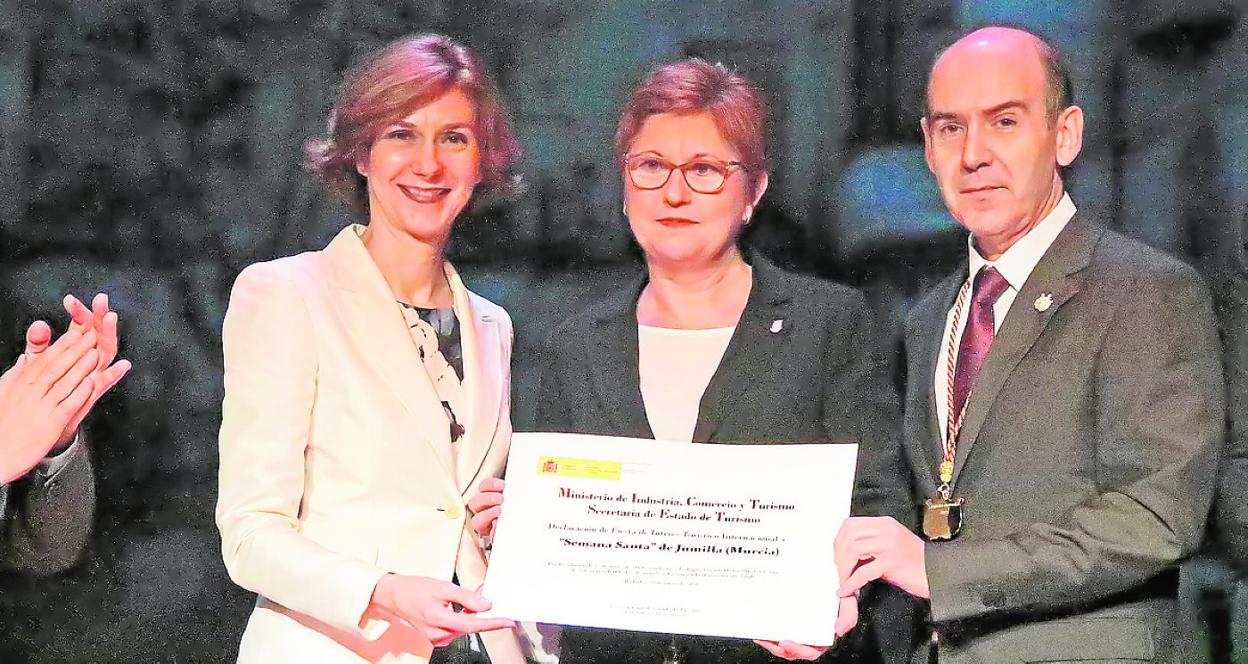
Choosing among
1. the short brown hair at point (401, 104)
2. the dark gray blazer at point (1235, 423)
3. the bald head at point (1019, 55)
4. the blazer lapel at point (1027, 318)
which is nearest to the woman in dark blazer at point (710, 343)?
the blazer lapel at point (1027, 318)

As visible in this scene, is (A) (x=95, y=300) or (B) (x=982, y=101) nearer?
(B) (x=982, y=101)

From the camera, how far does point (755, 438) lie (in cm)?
276

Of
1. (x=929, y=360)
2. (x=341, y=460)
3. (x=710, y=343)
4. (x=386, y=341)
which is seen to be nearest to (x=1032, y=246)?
(x=929, y=360)

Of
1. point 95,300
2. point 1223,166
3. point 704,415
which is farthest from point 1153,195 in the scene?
point 95,300

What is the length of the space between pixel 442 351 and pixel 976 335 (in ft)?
3.90

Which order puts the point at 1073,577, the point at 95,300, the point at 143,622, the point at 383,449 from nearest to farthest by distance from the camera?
the point at 1073,577 → the point at 383,449 → the point at 95,300 → the point at 143,622

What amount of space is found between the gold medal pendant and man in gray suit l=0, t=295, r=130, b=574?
1.91 metres

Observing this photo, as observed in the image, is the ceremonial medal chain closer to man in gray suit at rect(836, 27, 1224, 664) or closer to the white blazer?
man in gray suit at rect(836, 27, 1224, 664)

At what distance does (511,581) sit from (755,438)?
24.1 inches

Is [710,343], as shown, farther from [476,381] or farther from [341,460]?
[341,460]

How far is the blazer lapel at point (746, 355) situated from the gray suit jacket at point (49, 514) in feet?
5.14

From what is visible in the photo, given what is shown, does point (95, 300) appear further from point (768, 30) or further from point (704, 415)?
point (768, 30)

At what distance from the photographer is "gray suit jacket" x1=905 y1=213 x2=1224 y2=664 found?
8.25ft

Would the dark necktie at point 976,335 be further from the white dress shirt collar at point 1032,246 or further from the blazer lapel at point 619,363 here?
the blazer lapel at point 619,363
